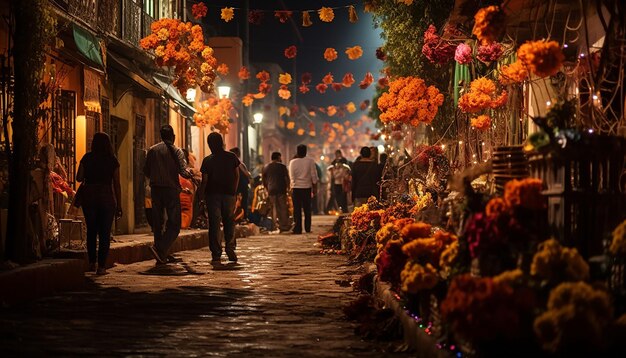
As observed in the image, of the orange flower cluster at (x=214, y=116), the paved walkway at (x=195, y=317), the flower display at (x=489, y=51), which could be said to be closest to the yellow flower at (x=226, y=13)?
the orange flower cluster at (x=214, y=116)

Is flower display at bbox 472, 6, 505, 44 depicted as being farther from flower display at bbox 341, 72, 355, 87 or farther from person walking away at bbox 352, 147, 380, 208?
flower display at bbox 341, 72, 355, 87

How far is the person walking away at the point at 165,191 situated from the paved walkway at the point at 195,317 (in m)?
0.51

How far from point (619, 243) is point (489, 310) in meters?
1.01

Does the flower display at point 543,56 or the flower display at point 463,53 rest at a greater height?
the flower display at point 463,53

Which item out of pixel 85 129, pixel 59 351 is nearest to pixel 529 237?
pixel 59 351

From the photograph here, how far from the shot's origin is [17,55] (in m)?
11.5

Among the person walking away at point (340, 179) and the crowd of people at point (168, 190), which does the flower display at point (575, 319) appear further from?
the person walking away at point (340, 179)

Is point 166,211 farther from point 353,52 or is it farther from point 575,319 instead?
point 353,52

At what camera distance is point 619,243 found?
18.6 feet

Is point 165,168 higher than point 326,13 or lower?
lower

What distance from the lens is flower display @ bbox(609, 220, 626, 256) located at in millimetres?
5656

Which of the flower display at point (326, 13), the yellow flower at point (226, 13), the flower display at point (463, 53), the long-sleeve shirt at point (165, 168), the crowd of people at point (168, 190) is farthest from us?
the yellow flower at point (226, 13)

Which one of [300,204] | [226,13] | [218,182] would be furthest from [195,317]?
[226,13]

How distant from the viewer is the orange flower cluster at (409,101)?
16.4 m
